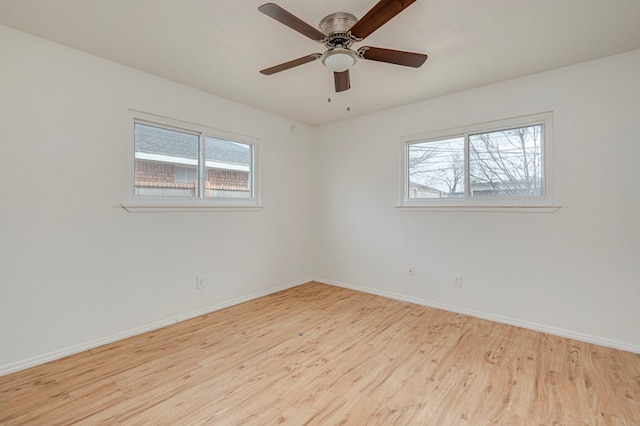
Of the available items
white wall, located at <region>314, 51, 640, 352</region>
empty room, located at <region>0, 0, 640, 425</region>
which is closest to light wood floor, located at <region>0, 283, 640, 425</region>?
empty room, located at <region>0, 0, 640, 425</region>

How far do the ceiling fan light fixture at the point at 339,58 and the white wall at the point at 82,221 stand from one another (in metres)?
1.83

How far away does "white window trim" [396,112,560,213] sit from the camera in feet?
9.14

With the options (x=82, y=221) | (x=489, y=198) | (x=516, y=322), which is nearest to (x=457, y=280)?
(x=516, y=322)

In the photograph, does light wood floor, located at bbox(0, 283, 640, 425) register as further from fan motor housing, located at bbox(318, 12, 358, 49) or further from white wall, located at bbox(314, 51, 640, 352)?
fan motor housing, located at bbox(318, 12, 358, 49)

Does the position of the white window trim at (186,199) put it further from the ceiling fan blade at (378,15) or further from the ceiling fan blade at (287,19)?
the ceiling fan blade at (378,15)

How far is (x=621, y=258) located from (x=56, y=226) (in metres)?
4.67

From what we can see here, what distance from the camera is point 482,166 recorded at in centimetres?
324

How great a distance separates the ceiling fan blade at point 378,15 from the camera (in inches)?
59.7

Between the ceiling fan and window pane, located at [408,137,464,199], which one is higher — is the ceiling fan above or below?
above

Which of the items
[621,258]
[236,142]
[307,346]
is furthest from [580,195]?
[236,142]

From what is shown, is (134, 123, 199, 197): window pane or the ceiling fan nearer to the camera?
the ceiling fan

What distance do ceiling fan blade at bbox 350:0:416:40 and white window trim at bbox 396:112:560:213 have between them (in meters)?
2.00

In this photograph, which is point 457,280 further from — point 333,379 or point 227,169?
point 227,169

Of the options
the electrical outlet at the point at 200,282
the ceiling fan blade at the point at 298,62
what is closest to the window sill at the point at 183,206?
the electrical outlet at the point at 200,282
